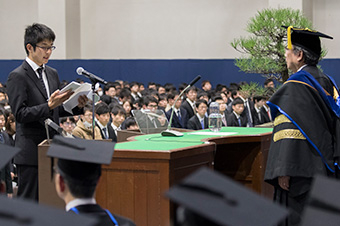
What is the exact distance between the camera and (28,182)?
170 inches

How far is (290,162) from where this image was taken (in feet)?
13.1

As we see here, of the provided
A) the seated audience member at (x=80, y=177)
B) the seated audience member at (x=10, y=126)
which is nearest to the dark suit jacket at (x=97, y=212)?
the seated audience member at (x=80, y=177)

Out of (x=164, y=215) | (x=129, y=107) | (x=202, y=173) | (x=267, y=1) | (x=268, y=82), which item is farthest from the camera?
(x=267, y=1)

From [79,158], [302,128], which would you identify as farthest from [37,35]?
[79,158]

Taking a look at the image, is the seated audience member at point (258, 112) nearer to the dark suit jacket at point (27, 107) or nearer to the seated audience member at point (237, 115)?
the seated audience member at point (237, 115)

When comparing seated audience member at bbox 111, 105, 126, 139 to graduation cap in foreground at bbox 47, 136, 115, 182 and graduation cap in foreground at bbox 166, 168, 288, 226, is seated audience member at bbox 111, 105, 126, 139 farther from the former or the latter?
graduation cap in foreground at bbox 166, 168, 288, 226

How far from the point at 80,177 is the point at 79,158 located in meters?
0.08

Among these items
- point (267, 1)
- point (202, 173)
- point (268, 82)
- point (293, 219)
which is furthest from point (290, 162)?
point (267, 1)

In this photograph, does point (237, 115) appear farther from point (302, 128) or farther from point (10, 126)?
point (302, 128)

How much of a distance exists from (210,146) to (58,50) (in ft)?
46.5

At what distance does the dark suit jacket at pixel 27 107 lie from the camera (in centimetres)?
426

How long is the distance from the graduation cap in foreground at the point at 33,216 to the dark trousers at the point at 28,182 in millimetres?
2606

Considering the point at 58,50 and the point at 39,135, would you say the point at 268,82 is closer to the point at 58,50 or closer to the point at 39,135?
the point at 58,50

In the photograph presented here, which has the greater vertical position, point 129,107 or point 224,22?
point 224,22
